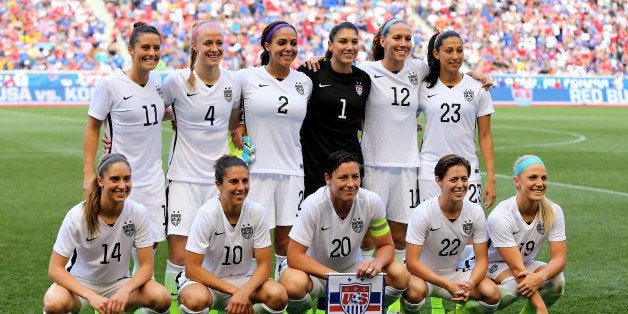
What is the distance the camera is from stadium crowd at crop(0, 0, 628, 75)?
30.9 meters

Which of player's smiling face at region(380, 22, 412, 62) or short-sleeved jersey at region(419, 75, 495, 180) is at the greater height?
player's smiling face at region(380, 22, 412, 62)

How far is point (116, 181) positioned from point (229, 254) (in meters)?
0.80

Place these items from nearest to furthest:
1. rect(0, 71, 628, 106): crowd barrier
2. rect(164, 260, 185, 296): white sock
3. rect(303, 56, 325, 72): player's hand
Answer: rect(164, 260, 185, 296): white sock
rect(303, 56, 325, 72): player's hand
rect(0, 71, 628, 106): crowd barrier

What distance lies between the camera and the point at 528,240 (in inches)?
234

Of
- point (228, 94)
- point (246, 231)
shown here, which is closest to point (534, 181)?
point (246, 231)

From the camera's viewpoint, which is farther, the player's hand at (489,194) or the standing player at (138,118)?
the player's hand at (489,194)

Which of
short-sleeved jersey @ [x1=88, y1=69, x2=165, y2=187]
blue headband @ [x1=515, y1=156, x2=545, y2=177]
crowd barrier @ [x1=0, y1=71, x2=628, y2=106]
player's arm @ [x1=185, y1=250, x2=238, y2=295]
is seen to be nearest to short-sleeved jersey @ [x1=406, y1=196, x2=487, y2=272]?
blue headband @ [x1=515, y1=156, x2=545, y2=177]

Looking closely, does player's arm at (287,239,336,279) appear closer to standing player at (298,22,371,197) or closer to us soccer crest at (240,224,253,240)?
us soccer crest at (240,224,253,240)

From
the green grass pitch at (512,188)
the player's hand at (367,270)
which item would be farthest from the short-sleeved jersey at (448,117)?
the player's hand at (367,270)

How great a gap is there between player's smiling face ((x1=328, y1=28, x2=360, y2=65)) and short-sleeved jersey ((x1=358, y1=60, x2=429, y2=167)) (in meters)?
0.33

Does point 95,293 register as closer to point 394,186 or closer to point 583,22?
point 394,186

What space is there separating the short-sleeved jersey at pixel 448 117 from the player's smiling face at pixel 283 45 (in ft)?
3.15

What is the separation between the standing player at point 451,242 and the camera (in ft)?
18.6

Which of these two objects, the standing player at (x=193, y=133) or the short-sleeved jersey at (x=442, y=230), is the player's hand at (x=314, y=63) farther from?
the short-sleeved jersey at (x=442, y=230)
